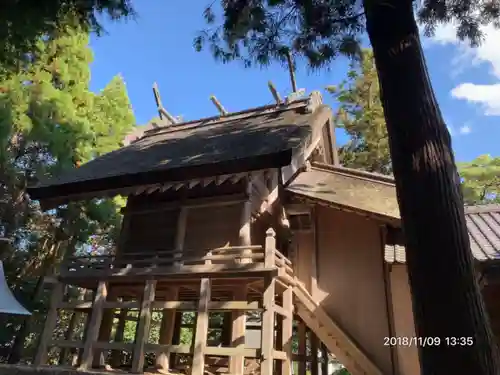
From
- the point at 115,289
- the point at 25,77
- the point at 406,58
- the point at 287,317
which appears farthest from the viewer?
the point at 25,77

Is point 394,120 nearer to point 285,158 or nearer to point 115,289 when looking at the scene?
point 285,158

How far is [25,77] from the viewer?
31.0ft

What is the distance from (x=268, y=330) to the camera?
19.0 ft

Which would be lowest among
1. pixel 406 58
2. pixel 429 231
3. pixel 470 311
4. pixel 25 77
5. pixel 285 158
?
pixel 470 311

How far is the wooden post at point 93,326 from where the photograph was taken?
6.24 meters

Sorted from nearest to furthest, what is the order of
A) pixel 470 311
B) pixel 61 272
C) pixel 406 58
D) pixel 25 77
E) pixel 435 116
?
1. pixel 470 311
2. pixel 435 116
3. pixel 406 58
4. pixel 61 272
5. pixel 25 77

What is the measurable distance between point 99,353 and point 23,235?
484 centimetres

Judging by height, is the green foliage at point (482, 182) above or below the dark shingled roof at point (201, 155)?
above

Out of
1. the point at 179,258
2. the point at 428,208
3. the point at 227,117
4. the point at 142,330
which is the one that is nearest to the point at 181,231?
the point at 179,258

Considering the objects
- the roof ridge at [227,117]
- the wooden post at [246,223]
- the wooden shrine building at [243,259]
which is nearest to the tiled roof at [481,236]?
the wooden shrine building at [243,259]

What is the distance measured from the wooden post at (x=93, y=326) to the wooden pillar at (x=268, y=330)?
278cm

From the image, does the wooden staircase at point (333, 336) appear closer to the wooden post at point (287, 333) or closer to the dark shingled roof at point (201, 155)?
the wooden post at point (287, 333)

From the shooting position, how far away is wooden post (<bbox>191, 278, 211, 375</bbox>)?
18.9ft

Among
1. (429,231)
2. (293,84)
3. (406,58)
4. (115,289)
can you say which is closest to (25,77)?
(115,289)
